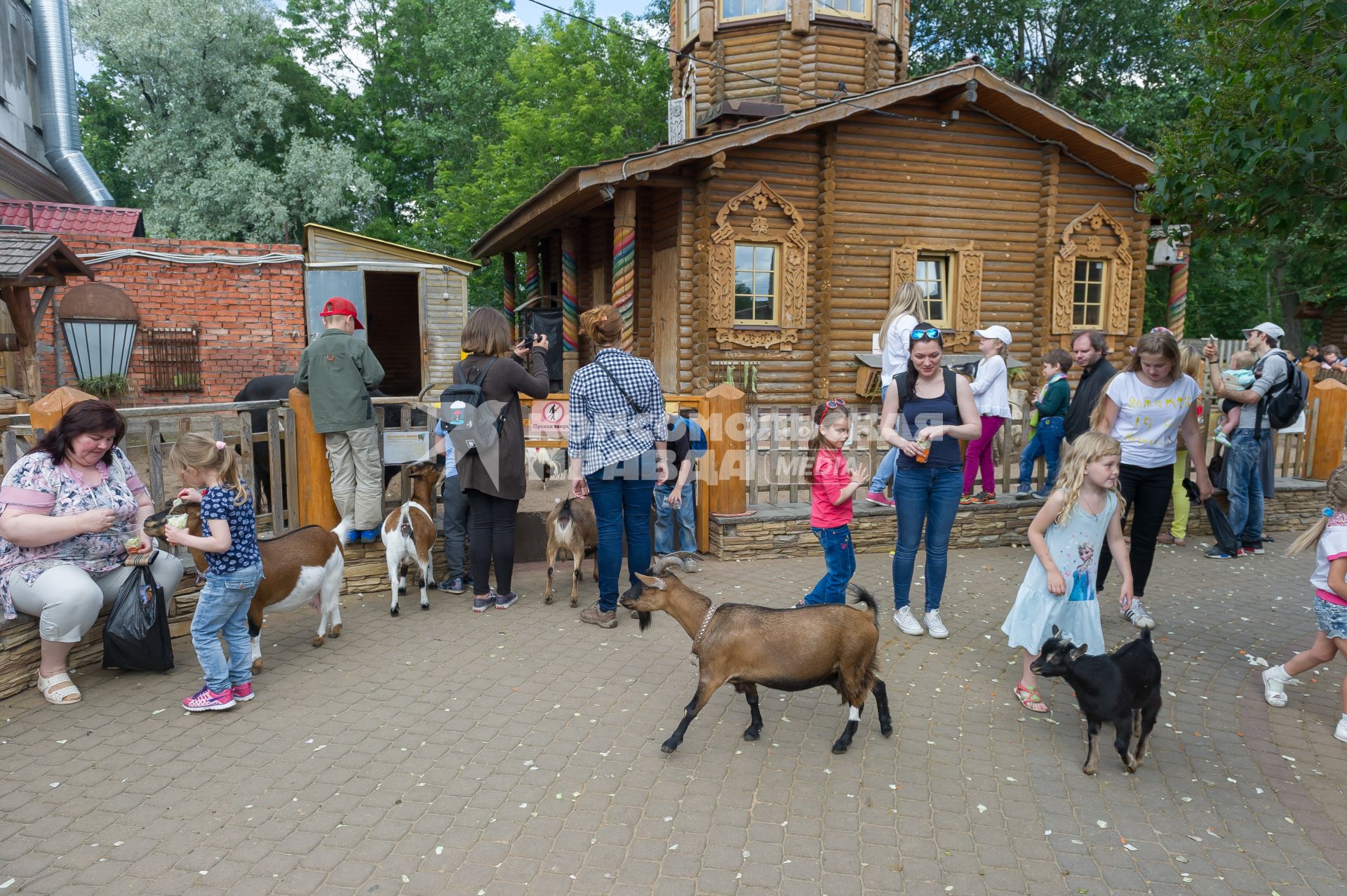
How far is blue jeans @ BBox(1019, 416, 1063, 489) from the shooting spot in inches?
328

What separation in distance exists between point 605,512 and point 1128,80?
33.3 meters

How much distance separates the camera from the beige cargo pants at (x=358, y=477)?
21.9 ft

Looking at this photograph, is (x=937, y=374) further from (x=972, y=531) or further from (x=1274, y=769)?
(x=972, y=531)

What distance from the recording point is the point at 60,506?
4.52 meters

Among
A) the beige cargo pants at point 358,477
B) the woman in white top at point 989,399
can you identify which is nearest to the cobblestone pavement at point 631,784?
the beige cargo pants at point 358,477

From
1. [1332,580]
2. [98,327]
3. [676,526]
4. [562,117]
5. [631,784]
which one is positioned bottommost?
[631,784]

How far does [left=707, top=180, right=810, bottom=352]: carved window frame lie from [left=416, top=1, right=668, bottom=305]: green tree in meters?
16.2

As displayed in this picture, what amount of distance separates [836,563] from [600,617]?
175 centimetres

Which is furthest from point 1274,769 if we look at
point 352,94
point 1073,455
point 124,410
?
point 352,94

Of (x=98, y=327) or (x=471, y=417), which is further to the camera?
(x=98, y=327)

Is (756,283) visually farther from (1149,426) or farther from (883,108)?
(1149,426)

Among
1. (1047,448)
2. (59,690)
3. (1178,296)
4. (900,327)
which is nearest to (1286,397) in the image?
(1047,448)

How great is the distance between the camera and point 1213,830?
11.3 feet

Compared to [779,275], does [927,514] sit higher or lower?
lower
